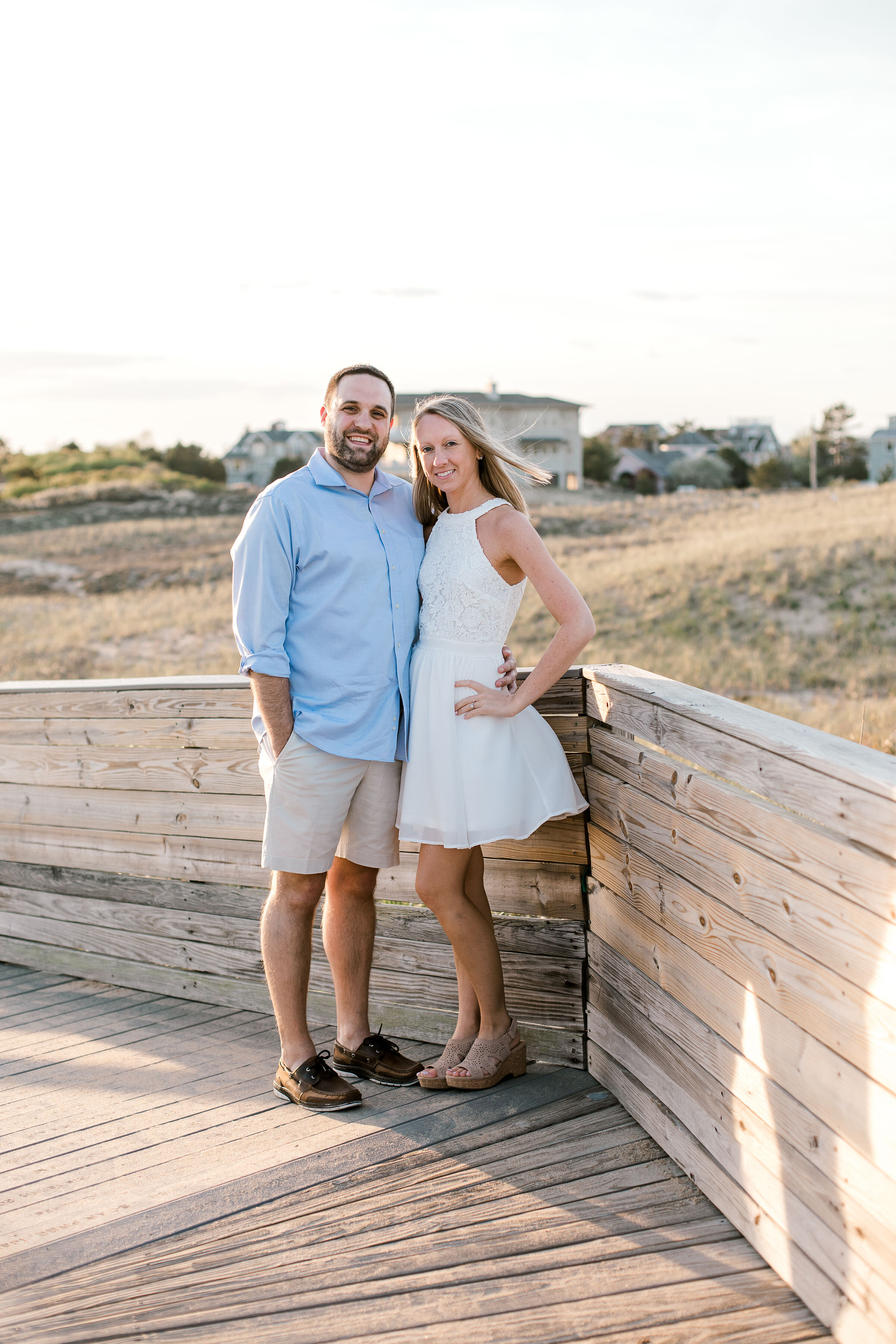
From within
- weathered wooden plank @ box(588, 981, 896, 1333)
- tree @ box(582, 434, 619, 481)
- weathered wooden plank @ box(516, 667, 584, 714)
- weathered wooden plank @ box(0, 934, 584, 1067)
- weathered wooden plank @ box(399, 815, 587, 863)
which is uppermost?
tree @ box(582, 434, 619, 481)

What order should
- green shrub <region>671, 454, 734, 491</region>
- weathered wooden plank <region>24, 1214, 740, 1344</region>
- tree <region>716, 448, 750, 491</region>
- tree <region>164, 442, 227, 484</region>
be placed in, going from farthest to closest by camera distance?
1. green shrub <region>671, 454, 734, 491</region>
2. tree <region>716, 448, 750, 491</region>
3. tree <region>164, 442, 227, 484</region>
4. weathered wooden plank <region>24, 1214, 740, 1344</region>

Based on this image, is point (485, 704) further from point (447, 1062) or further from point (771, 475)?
point (771, 475)

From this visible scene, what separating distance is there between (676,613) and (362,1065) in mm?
16032

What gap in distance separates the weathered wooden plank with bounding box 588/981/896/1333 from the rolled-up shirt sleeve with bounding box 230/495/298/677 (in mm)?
1339

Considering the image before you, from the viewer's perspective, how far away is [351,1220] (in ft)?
7.72

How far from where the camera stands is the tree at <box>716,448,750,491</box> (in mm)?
59781

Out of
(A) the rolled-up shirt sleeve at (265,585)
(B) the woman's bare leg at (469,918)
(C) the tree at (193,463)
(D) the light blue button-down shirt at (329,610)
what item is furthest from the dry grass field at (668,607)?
(C) the tree at (193,463)

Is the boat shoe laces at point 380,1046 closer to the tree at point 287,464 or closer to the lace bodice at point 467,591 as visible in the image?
the lace bodice at point 467,591

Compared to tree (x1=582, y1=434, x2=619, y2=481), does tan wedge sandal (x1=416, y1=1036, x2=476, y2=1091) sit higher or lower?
lower

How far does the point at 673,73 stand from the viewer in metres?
7.84

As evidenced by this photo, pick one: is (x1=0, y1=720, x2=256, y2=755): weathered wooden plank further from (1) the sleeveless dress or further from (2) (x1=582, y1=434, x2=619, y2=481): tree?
(2) (x1=582, y1=434, x2=619, y2=481): tree

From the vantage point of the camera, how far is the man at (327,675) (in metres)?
2.85

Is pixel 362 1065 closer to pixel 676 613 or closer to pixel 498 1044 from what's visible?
pixel 498 1044

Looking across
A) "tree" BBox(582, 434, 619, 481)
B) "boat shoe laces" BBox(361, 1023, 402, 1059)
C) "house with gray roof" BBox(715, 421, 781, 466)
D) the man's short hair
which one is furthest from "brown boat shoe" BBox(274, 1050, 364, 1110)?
"house with gray roof" BBox(715, 421, 781, 466)
